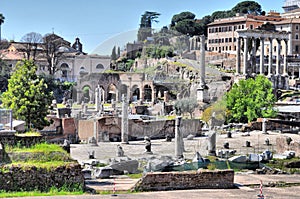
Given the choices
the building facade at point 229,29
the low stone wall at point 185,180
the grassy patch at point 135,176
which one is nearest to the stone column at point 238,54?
the building facade at point 229,29

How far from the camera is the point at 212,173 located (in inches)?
704

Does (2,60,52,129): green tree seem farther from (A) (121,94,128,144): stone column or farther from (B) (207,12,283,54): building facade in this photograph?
(B) (207,12,283,54): building facade

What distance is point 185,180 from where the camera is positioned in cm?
1745

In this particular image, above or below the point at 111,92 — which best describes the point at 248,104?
below

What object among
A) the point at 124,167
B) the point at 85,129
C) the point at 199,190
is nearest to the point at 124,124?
the point at 85,129

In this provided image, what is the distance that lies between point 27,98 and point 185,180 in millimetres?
18206

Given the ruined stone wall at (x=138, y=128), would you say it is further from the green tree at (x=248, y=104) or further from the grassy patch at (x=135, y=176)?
the grassy patch at (x=135, y=176)

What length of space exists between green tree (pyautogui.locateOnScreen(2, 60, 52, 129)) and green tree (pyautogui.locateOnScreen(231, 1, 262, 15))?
325ft

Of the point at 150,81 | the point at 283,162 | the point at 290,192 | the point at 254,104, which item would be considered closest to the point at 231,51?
the point at 150,81

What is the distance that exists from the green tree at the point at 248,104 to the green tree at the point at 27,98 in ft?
64.6

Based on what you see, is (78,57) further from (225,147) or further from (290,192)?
(290,192)

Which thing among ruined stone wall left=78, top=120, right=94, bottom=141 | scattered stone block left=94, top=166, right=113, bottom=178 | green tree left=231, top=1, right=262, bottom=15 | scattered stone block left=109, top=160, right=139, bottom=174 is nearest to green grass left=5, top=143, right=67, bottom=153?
scattered stone block left=94, top=166, right=113, bottom=178

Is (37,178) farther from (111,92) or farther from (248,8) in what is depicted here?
(248,8)

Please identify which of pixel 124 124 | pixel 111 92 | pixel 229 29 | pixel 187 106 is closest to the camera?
pixel 124 124
